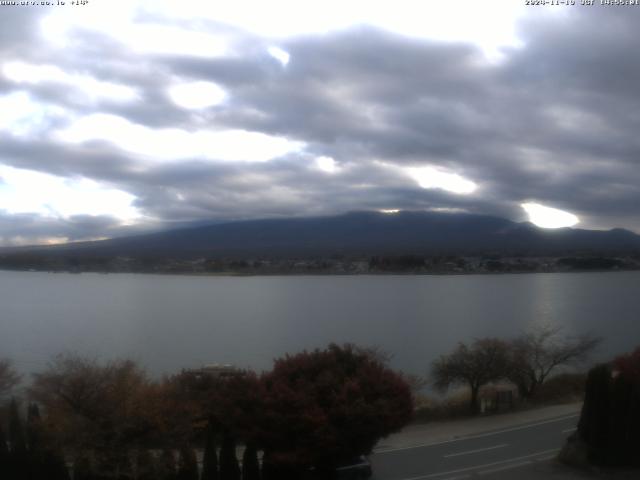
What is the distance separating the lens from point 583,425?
1612 cm

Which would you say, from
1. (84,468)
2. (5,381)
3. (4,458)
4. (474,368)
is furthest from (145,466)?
(474,368)

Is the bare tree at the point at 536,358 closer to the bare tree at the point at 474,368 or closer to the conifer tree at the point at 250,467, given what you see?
the bare tree at the point at 474,368

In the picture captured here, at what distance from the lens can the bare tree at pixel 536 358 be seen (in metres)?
30.4

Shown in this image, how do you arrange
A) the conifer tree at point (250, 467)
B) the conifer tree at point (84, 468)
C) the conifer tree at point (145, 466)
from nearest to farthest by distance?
the conifer tree at point (84, 468)
the conifer tree at point (145, 466)
the conifer tree at point (250, 467)

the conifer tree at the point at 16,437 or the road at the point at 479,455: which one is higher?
the conifer tree at the point at 16,437

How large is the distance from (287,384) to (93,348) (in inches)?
1324

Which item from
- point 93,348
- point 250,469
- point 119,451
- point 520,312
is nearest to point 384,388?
point 250,469

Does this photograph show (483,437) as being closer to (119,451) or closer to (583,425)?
(583,425)

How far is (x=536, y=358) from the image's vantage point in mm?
32344

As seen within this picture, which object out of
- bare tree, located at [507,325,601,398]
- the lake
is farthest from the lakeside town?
bare tree, located at [507,325,601,398]

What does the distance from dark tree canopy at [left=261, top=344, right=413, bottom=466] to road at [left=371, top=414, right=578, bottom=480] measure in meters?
2.19

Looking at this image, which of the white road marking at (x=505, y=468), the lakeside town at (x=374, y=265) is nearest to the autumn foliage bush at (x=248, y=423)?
the white road marking at (x=505, y=468)

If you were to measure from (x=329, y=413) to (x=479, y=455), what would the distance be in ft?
19.3

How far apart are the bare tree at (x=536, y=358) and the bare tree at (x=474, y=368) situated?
783 mm
